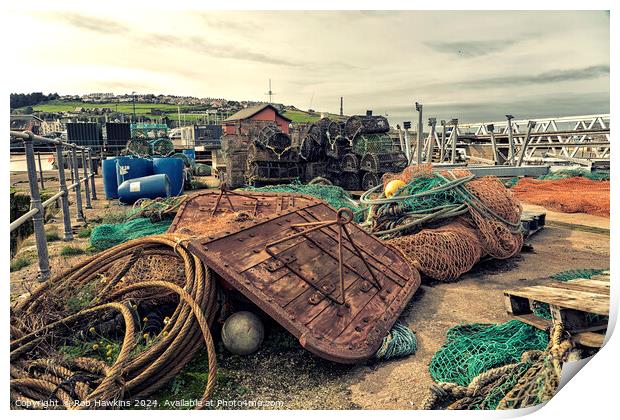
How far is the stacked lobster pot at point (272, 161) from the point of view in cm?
1241

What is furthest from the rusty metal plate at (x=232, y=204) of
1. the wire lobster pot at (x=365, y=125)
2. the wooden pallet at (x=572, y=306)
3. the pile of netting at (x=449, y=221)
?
the wire lobster pot at (x=365, y=125)

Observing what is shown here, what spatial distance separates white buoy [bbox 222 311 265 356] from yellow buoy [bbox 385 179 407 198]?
4.05m

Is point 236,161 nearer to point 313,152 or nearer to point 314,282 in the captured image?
point 313,152

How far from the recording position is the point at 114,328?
330cm

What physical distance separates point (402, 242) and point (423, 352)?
2.20 meters

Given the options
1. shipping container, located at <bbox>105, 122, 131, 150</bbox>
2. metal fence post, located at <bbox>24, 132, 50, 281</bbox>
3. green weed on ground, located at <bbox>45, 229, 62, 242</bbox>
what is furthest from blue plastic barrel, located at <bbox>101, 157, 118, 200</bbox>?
shipping container, located at <bbox>105, 122, 131, 150</bbox>

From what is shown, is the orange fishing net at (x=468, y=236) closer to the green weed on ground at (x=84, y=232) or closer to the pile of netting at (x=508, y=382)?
the pile of netting at (x=508, y=382)

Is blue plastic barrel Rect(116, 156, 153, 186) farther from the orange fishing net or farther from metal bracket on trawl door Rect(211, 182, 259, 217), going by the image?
the orange fishing net

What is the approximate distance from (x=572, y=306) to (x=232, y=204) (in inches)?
170

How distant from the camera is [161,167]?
11.9 m

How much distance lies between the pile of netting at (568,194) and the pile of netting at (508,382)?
24.1ft

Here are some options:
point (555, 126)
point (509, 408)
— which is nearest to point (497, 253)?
point (509, 408)

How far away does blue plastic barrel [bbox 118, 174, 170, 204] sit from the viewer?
10227 millimetres

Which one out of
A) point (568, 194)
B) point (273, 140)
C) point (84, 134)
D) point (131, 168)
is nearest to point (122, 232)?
point (131, 168)
